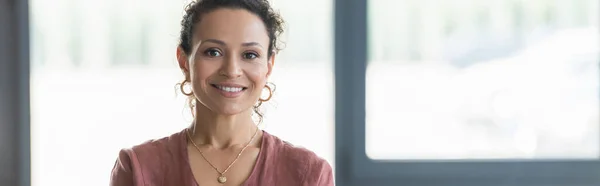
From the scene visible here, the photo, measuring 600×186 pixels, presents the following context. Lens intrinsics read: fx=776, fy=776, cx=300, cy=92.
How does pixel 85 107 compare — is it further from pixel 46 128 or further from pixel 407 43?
pixel 407 43

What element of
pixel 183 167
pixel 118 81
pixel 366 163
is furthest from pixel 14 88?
pixel 183 167

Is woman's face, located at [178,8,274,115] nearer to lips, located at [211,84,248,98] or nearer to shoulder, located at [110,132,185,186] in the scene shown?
lips, located at [211,84,248,98]

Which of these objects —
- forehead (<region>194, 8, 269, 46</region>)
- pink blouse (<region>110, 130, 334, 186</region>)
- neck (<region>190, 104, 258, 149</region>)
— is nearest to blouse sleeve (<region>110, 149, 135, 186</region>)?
pink blouse (<region>110, 130, 334, 186</region>)

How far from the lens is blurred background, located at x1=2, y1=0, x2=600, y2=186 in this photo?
2195 mm

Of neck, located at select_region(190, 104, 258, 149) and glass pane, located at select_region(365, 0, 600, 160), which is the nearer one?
neck, located at select_region(190, 104, 258, 149)

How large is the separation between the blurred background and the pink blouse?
93 centimetres

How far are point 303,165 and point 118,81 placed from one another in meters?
1.13

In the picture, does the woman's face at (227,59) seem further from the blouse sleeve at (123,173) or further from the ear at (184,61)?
the blouse sleeve at (123,173)

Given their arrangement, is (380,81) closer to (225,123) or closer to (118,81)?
(118,81)

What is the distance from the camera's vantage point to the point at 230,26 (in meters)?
1.16

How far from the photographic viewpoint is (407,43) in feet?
7.43

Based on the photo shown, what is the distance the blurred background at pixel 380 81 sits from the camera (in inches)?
86.4

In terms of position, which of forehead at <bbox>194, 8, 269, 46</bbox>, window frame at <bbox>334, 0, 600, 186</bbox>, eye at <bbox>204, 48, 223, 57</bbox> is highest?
forehead at <bbox>194, 8, 269, 46</bbox>

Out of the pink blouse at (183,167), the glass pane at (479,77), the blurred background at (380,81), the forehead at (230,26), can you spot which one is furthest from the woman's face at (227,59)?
the glass pane at (479,77)
